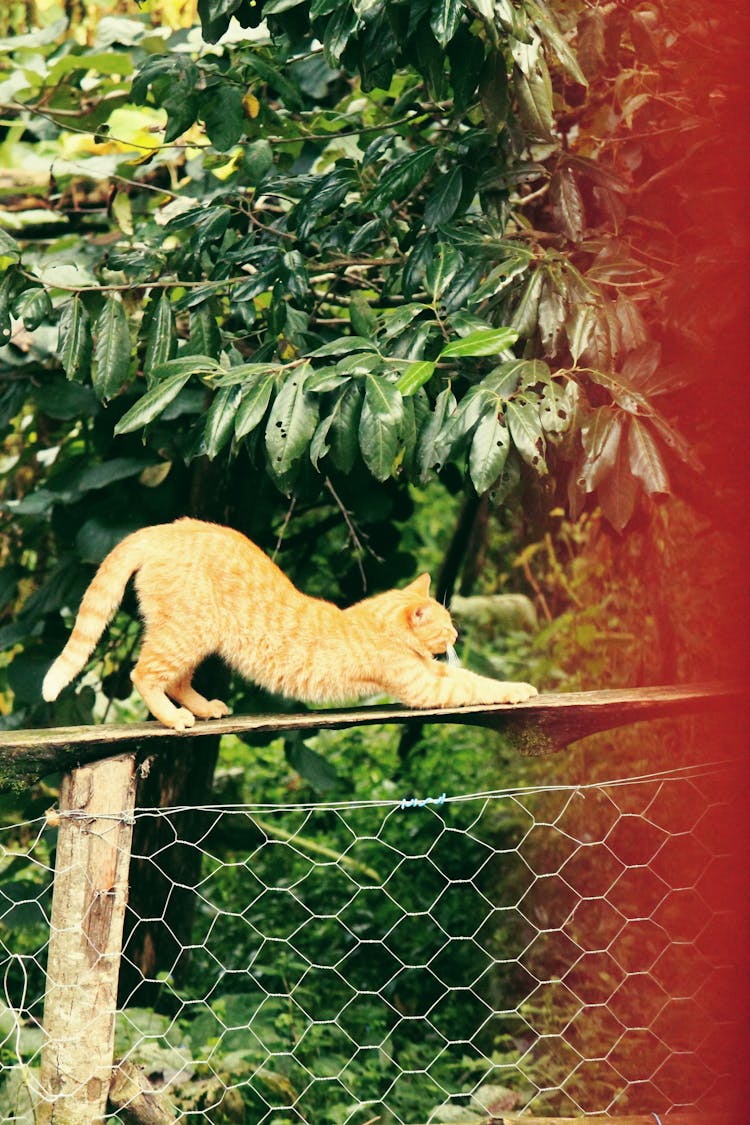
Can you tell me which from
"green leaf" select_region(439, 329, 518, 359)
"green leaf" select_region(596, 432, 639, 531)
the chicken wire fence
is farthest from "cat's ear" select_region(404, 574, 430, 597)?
"green leaf" select_region(439, 329, 518, 359)

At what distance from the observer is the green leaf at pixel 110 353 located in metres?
3.34

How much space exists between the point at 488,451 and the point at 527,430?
4.0 inches

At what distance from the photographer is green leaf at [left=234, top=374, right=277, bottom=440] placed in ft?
9.52

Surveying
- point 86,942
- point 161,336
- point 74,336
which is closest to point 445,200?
point 161,336

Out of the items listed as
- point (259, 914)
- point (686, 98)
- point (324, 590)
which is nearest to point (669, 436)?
point (686, 98)

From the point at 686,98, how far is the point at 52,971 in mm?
2863

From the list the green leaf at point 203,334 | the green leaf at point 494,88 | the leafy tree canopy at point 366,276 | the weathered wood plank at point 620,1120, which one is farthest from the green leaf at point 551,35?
the weathered wood plank at point 620,1120

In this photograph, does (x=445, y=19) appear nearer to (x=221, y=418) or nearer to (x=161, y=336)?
(x=221, y=418)

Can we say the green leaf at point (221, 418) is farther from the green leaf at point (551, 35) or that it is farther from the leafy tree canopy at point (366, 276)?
the green leaf at point (551, 35)

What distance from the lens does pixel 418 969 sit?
14.9ft

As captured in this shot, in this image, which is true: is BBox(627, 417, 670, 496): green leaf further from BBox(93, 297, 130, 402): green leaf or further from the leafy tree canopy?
BBox(93, 297, 130, 402): green leaf

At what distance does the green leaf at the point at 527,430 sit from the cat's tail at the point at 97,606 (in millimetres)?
1146

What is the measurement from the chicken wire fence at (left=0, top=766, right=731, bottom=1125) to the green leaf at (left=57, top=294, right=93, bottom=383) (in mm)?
1306

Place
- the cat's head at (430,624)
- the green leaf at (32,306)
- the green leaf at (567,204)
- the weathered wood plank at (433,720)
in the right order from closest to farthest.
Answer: the weathered wood plank at (433,720)
the green leaf at (32,306)
the green leaf at (567,204)
the cat's head at (430,624)
